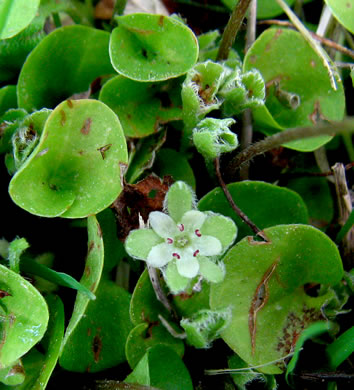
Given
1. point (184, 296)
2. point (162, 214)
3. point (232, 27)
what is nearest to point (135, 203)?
point (162, 214)

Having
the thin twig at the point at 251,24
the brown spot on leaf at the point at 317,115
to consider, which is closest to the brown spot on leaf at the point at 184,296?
the brown spot on leaf at the point at 317,115

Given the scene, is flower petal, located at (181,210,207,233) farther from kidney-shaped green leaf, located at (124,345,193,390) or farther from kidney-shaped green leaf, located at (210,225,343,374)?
kidney-shaped green leaf, located at (124,345,193,390)

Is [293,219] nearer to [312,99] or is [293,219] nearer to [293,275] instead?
[293,275]

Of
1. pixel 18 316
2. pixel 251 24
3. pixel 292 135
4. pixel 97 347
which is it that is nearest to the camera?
pixel 292 135

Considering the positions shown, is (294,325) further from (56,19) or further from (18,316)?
(56,19)

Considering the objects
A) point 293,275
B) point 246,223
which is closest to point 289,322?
point 293,275

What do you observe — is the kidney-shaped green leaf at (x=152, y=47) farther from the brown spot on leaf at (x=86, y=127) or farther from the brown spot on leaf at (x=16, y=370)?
the brown spot on leaf at (x=16, y=370)
